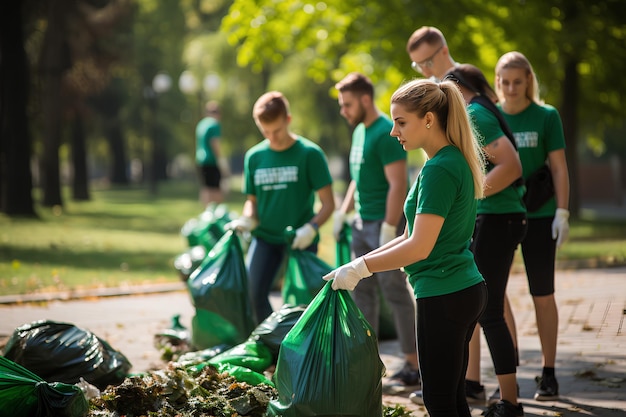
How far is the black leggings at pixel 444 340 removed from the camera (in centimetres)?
364

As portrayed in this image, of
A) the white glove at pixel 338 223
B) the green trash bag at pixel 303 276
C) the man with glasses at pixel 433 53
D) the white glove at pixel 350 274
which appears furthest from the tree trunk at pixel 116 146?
the white glove at pixel 350 274

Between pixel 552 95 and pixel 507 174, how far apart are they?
17347 mm

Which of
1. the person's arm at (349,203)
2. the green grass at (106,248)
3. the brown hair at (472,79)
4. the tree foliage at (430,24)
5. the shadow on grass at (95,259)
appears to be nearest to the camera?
the brown hair at (472,79)

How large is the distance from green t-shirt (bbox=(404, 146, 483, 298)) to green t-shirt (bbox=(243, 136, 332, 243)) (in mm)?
2678

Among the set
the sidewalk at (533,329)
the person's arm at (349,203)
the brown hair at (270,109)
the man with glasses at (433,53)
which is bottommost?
the sidewalk at (533,329)

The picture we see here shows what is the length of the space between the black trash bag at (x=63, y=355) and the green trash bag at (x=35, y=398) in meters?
1.03

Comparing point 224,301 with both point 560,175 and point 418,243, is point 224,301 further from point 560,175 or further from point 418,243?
point 418,243

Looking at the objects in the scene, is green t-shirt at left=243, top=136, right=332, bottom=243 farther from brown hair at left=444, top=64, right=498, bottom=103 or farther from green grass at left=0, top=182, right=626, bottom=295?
green grass at left=0, top=182, right=626, bottom=295

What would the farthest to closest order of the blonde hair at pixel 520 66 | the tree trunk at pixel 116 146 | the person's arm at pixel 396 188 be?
the tree trunk at pixel 116 146 → the person's arm at pixel 396 188 → the blonde hair at pixel 520 66

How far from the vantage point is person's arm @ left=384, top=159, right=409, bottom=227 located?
18.9ft

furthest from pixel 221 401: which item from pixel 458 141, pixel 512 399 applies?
pixel 458 141

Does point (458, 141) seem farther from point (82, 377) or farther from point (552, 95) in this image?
point (552, 95)

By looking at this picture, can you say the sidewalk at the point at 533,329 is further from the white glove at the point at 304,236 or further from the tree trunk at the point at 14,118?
the tree trunk at the point at 14,118

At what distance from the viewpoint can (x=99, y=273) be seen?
11.9m
